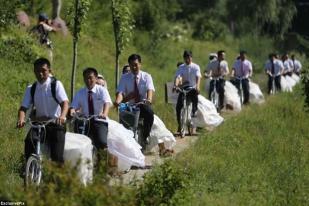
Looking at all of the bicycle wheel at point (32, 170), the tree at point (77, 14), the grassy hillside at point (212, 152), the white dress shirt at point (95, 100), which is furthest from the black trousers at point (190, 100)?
the bicycle wheel at point (32, 170)

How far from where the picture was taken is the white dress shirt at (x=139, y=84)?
486 inches

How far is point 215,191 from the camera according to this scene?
10039mm

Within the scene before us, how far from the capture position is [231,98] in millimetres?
21281

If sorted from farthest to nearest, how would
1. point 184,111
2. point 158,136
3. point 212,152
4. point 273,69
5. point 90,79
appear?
point 273,69 < point 184,111 < point 212,152 < point 158,136 < point 90,79

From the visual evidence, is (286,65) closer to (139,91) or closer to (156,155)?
(156,155)

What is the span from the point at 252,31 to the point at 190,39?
7192mm

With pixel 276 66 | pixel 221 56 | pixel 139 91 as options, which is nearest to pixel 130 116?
pixel 139 91

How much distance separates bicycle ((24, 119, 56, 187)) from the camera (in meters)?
8.80

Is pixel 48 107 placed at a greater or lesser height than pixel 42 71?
lesser

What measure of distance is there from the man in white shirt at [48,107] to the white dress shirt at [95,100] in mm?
1328

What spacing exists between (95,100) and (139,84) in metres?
2.03

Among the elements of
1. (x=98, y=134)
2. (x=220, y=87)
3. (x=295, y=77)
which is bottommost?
(x=98, y=134)

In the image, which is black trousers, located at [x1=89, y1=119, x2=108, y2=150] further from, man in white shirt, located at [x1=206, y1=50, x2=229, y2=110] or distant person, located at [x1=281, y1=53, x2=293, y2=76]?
distant person, located at [x1=281, y1=53, x2=293, y2=76]

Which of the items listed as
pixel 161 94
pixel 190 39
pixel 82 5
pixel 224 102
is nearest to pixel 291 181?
pixel 82 5
